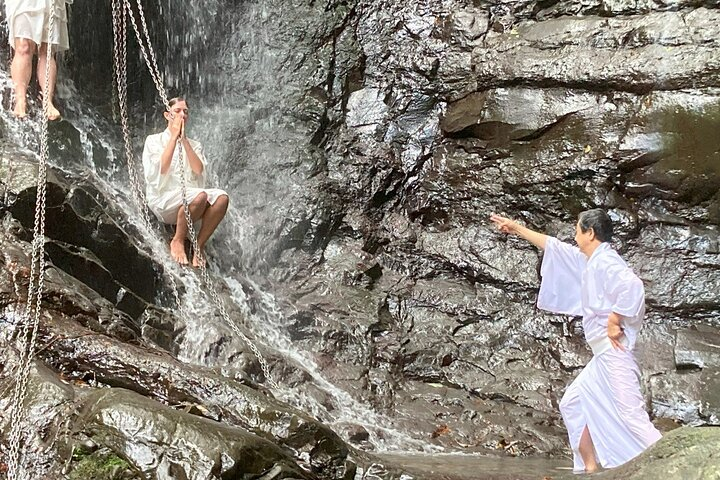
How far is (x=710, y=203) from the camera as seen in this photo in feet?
26.7

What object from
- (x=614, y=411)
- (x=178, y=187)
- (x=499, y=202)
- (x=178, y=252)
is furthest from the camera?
(x=499, y=202)

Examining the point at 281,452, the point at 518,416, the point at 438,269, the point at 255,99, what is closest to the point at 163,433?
the point at 281,452

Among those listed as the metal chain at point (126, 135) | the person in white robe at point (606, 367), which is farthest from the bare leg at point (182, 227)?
the person in white robe at point (606, 367)

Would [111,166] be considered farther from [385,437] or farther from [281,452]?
[281,452]

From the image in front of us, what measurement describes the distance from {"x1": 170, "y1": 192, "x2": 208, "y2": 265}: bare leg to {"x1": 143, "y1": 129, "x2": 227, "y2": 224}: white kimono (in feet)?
0.21

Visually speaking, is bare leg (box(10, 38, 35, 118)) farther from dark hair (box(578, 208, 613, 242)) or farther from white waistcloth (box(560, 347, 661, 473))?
white waistcloth (box(560, 347, 661, 473))

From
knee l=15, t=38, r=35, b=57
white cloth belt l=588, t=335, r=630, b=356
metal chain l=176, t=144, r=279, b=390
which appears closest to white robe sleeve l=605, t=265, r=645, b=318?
white cloth belt l=588, t=335, r=630, b=356

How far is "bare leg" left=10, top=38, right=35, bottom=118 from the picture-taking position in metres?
6.96

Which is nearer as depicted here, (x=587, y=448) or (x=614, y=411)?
(x=614, y=411)

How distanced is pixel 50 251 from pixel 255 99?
17.3ft

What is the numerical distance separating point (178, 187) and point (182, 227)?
42 cm

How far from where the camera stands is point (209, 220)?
24.2 ft

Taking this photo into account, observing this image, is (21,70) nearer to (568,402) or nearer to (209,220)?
(209,220)

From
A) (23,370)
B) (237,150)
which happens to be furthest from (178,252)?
(23,370)
